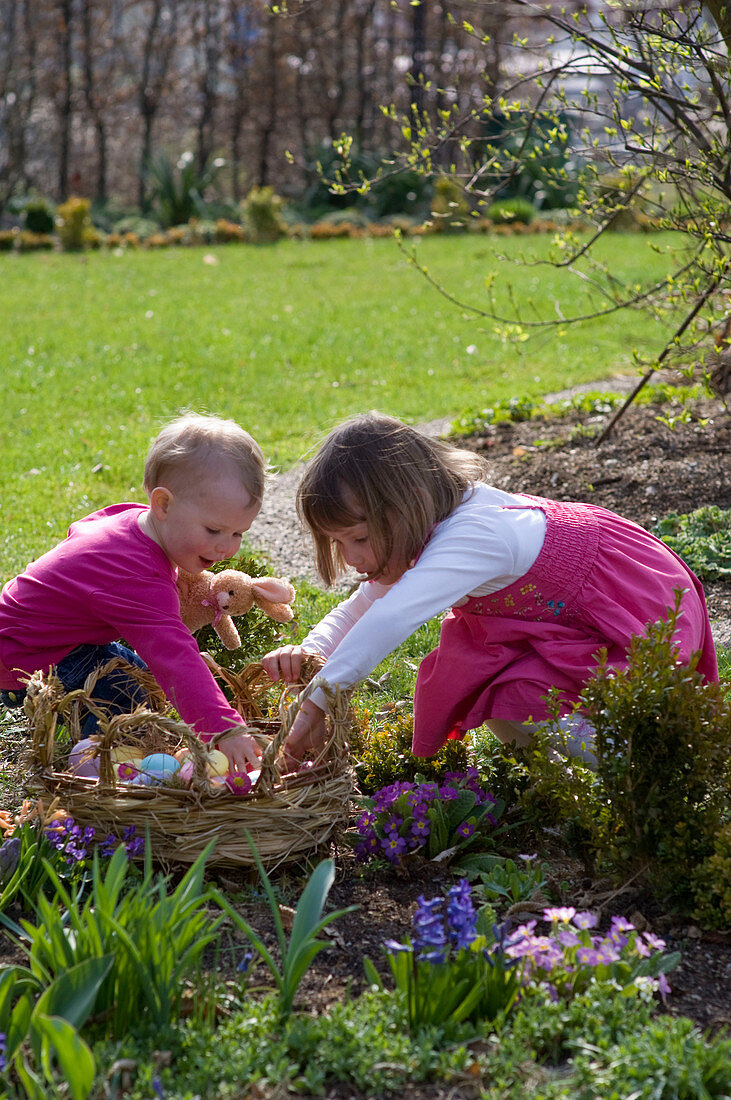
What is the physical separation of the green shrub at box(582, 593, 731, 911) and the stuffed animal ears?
1.24 meters

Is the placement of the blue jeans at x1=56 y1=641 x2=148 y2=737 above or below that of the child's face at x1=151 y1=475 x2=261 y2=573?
below

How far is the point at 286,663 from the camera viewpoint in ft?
8.99

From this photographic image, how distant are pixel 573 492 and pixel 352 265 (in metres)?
9.56

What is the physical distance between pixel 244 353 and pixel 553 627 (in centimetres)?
641

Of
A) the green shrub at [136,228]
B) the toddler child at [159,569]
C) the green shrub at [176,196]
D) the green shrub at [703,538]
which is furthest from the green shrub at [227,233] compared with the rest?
the toddler child at [159,569]

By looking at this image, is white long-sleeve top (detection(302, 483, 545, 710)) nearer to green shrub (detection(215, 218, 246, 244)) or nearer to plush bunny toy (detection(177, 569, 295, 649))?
plush bunny toy (detection(177, 569, 295, 649))

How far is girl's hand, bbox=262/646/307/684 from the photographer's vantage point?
2738 millimetres

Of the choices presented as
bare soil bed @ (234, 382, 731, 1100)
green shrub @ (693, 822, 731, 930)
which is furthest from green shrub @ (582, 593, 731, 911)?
bare soil bed @ (234, 382, 731, 1100)

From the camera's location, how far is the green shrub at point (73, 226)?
1561 cm

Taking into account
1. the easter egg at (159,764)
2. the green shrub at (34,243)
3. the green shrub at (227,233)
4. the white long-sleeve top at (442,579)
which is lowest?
the easter egg at (159,764)

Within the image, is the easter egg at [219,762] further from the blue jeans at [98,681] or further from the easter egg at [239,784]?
the blue jeans at [98,681]

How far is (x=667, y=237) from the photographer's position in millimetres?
13320

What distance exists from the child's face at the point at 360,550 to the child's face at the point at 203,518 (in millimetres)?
282

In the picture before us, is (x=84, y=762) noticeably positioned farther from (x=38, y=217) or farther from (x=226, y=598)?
(x=38, y=217)
